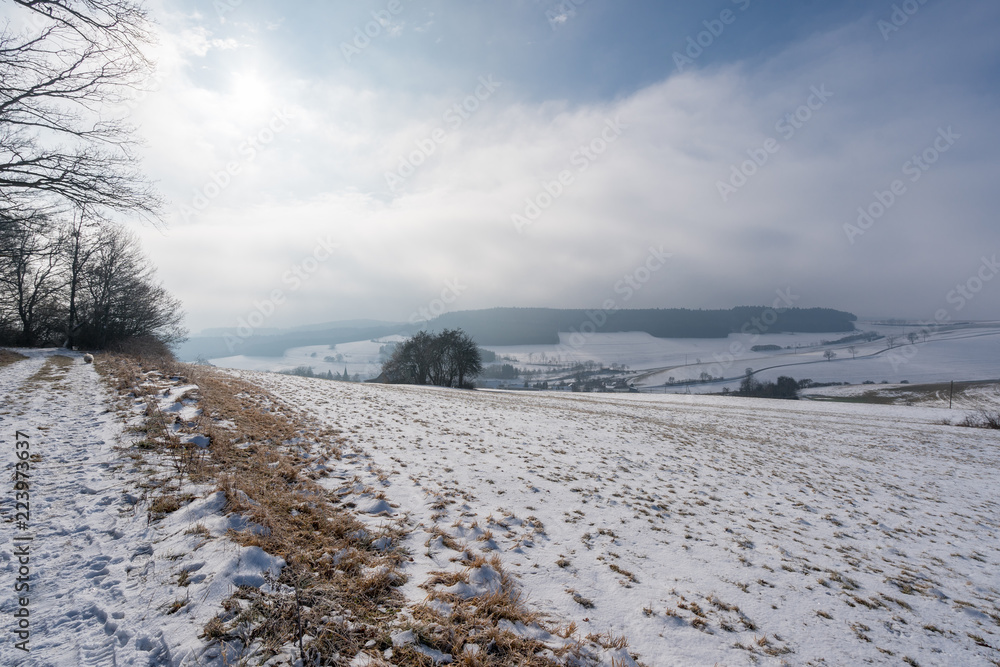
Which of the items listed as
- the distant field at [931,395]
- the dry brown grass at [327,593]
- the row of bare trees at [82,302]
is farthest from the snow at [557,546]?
the distant field at [931,395]

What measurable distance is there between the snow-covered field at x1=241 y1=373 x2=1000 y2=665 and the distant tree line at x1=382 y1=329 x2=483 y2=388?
148ft

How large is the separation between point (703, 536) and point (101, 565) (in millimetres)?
8738

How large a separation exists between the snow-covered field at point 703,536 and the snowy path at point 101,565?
209 cm

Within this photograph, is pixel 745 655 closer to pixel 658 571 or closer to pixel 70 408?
pixel 658 571

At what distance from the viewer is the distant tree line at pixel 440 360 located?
197 feet

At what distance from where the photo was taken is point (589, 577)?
512 centimetres

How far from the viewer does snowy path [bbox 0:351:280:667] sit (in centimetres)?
302

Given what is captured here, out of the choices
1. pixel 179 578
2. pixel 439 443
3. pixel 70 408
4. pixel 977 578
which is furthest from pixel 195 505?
pixel 977 578

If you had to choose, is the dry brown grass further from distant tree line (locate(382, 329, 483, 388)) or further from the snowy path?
distant tree line (locate(382, 329, 483, 388))

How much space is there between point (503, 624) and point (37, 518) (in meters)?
6.02

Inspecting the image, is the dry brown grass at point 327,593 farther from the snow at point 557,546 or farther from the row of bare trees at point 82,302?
the row of bare trees at point 82,302

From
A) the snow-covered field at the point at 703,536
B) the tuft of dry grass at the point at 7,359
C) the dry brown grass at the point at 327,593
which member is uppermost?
the tuft of dry grass at the point at 7,359

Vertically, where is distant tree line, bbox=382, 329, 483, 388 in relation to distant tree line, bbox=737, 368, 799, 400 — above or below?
above

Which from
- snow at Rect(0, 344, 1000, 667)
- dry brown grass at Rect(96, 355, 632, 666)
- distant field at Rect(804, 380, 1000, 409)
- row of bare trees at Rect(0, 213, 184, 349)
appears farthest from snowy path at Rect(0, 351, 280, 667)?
distant field at Rect(804, 380, 1000, 409)
